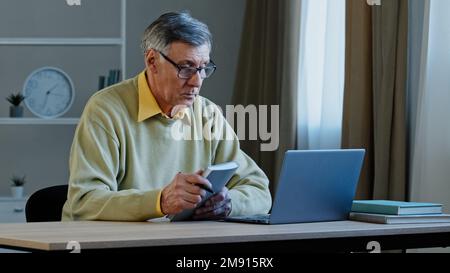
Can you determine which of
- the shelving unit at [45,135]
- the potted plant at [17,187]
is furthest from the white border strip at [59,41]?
the potted plant at [17,187]

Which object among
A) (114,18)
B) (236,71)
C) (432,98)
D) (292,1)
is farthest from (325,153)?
(114,18)

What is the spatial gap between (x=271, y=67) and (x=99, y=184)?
244 cm

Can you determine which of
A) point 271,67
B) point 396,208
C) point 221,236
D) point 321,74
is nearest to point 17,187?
point 271,67

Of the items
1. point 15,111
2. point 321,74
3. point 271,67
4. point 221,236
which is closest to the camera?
point 221,236

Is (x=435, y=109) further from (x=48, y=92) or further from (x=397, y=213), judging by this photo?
(x=48, y=92)

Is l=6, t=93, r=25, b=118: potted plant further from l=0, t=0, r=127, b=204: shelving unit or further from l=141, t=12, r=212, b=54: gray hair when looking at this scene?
l=141, t=12, r=212, b=54: gray hair

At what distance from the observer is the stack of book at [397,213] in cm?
245

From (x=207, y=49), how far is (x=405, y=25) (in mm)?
1229

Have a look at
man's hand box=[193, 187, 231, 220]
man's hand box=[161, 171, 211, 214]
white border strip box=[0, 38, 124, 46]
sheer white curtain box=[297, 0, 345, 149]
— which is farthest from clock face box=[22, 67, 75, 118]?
man's hand box=[161, 171, 211, 214]

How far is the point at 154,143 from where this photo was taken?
2.76 metres

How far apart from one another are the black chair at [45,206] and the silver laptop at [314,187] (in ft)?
1.94

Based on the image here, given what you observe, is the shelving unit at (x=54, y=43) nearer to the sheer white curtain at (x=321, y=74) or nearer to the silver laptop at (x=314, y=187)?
the sheer white curtain at (x=321, y=74)
